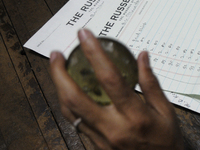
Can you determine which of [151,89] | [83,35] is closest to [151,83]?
[151,89]

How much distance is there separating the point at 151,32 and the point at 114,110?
38 centimetres

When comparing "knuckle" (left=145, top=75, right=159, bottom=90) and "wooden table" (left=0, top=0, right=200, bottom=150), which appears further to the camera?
"wooden table" (left=0, top=0, right=200, bottom=150)

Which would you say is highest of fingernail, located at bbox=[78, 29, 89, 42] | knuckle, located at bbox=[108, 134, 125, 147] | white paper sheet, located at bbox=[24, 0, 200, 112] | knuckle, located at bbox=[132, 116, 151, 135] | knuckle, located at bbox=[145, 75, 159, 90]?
fingernail, located at bbox=[78, 29, 89, 42]

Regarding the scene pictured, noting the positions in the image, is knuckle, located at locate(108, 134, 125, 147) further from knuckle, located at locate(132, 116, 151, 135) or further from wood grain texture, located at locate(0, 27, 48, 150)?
wood grain texture, located at locate(0, 27, 48, 150)

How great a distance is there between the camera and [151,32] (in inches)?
21.4

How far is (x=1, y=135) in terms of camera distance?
46cm

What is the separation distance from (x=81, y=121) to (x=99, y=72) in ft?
0.24

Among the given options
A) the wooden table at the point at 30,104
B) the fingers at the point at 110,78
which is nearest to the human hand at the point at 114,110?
the fingers at the point at 110,78

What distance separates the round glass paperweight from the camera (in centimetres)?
27

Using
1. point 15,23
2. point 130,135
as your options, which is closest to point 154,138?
point 130,135

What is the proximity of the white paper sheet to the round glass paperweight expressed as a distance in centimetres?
21

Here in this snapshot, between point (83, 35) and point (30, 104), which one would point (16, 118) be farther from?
point (83, 35)

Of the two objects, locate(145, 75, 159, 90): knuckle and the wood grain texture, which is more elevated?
locate(145, 75, 159, 90): knuckle

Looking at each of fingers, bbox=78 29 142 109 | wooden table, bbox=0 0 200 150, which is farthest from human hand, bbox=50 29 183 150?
wooden table, bbox=0 0 200 150
